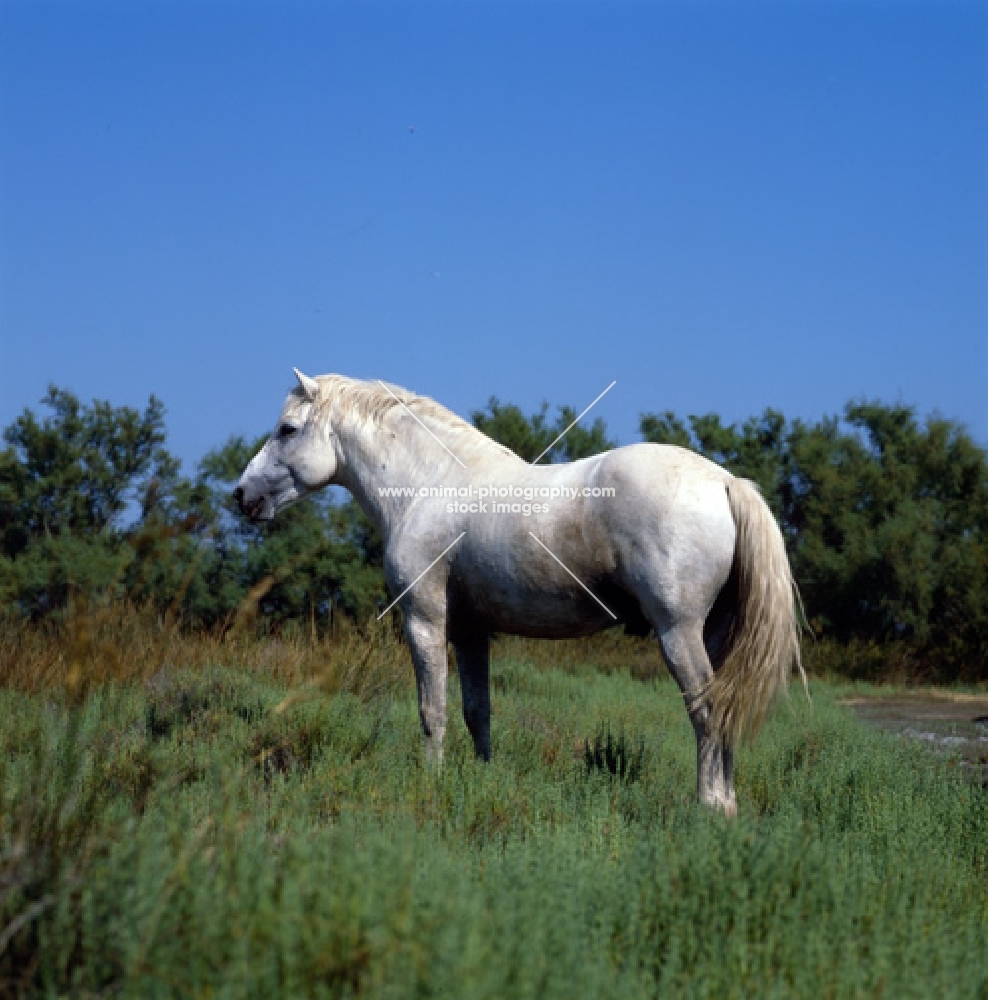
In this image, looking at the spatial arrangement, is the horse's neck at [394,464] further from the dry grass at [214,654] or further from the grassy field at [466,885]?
the grassy field at [466,885]

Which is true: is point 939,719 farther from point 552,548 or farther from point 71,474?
point 71,474

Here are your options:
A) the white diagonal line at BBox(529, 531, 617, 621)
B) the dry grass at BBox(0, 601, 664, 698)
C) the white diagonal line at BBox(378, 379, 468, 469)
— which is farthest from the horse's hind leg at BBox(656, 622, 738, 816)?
the dry grass at BBox(0, 601, 664, 698)

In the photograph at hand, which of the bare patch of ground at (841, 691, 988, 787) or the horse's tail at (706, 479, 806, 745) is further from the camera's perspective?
the bare patch of ground at (841, 691, 988, 787)

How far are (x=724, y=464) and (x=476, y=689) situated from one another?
12.9m

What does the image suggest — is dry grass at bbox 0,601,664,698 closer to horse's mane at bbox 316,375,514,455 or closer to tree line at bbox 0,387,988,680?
horse's mane at bbox 316,375,514,455

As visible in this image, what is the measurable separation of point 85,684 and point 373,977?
4.04 feet

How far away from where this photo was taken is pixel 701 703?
5.71m

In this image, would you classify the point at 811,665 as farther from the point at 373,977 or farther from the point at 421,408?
the point at 373,977

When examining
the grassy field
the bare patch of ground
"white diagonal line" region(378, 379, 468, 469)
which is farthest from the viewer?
the bare patch of ground

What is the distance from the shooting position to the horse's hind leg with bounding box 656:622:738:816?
5.71 m

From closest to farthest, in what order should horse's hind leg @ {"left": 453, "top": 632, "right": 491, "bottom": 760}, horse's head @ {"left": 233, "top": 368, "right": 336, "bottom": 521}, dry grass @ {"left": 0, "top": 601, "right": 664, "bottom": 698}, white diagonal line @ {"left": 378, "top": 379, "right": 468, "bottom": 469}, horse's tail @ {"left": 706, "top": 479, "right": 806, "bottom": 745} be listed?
A: horse's tail @ {"left": 706, "top": 479, "right": 806, "bottom": 745} → horse's hind leg @ {"left": 453, "top": 632, "right": 491, "bottom": 760} → white diagonal line @ {"left": 378, "top": 379, "right": 468, "bottom": 469} → horse's head @ {"left": 233, "top": 368, "right": 336, "bottom": 521} → dry grass @ {"left": 0, "top": 601, "right": 664, "bottom": 698}

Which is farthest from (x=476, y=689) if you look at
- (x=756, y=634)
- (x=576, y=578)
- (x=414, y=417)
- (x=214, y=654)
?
(x=214, y=654)

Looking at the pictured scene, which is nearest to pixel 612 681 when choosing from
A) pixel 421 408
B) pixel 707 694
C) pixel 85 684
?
pixel 421 408

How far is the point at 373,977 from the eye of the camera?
2748mm
